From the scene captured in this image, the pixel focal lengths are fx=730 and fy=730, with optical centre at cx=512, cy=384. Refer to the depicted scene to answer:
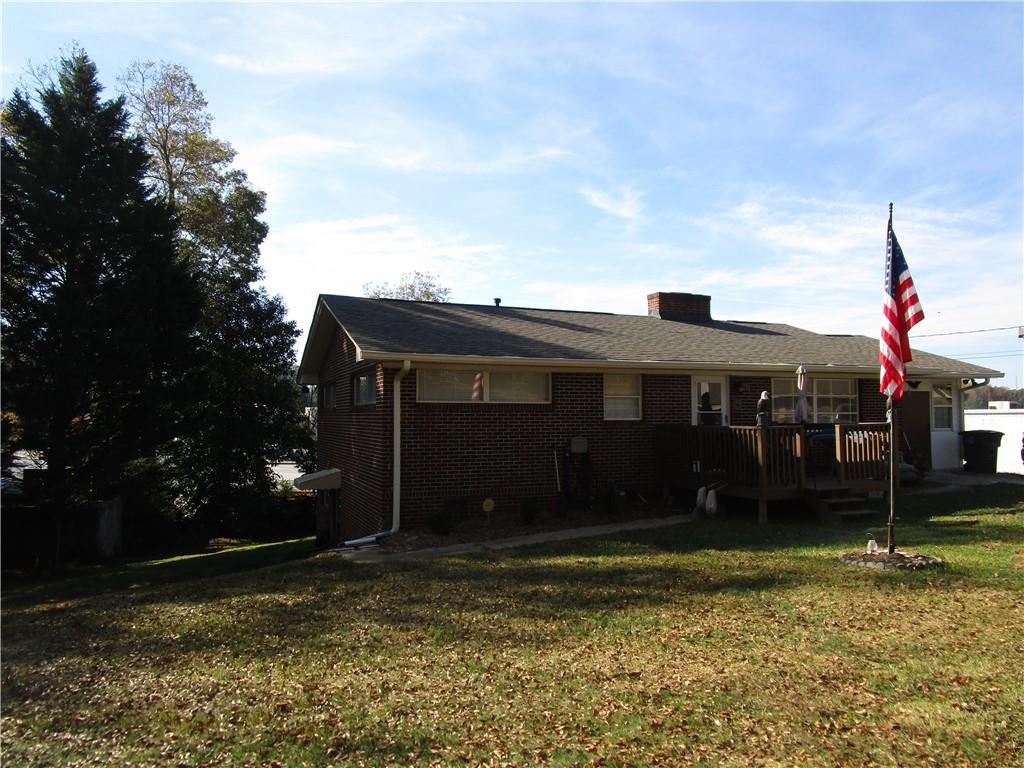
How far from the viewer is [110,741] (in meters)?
4.26

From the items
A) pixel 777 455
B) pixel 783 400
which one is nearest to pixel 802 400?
pixel 777 455

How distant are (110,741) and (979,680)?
5.47 meters

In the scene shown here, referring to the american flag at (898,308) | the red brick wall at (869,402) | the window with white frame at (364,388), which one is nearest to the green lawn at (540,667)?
the american flag at (898,308)

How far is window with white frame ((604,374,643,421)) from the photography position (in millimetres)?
13438

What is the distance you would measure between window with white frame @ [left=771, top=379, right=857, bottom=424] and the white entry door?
51.3 inches

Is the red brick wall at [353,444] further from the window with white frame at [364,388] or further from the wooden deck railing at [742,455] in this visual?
the wooden deck railing at [742,455]

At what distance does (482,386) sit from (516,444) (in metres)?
1.15

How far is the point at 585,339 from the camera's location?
1430 centimetres

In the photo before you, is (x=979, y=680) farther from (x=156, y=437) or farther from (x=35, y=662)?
(x=156, y=437)

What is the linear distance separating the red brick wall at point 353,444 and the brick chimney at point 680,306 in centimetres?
821

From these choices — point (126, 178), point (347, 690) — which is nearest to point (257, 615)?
point (347, 690)

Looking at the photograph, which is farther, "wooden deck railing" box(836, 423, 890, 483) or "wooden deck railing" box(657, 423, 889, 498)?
"wooden deck railing" box(836, 423, 890, 483)

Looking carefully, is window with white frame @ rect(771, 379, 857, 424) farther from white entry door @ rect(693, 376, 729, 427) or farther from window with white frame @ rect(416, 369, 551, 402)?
window with white frame @ rect(416, 369, 551, 402)

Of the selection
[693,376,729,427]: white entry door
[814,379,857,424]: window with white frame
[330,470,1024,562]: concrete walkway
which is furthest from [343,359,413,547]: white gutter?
[814,379,857,424]: window with white frame
